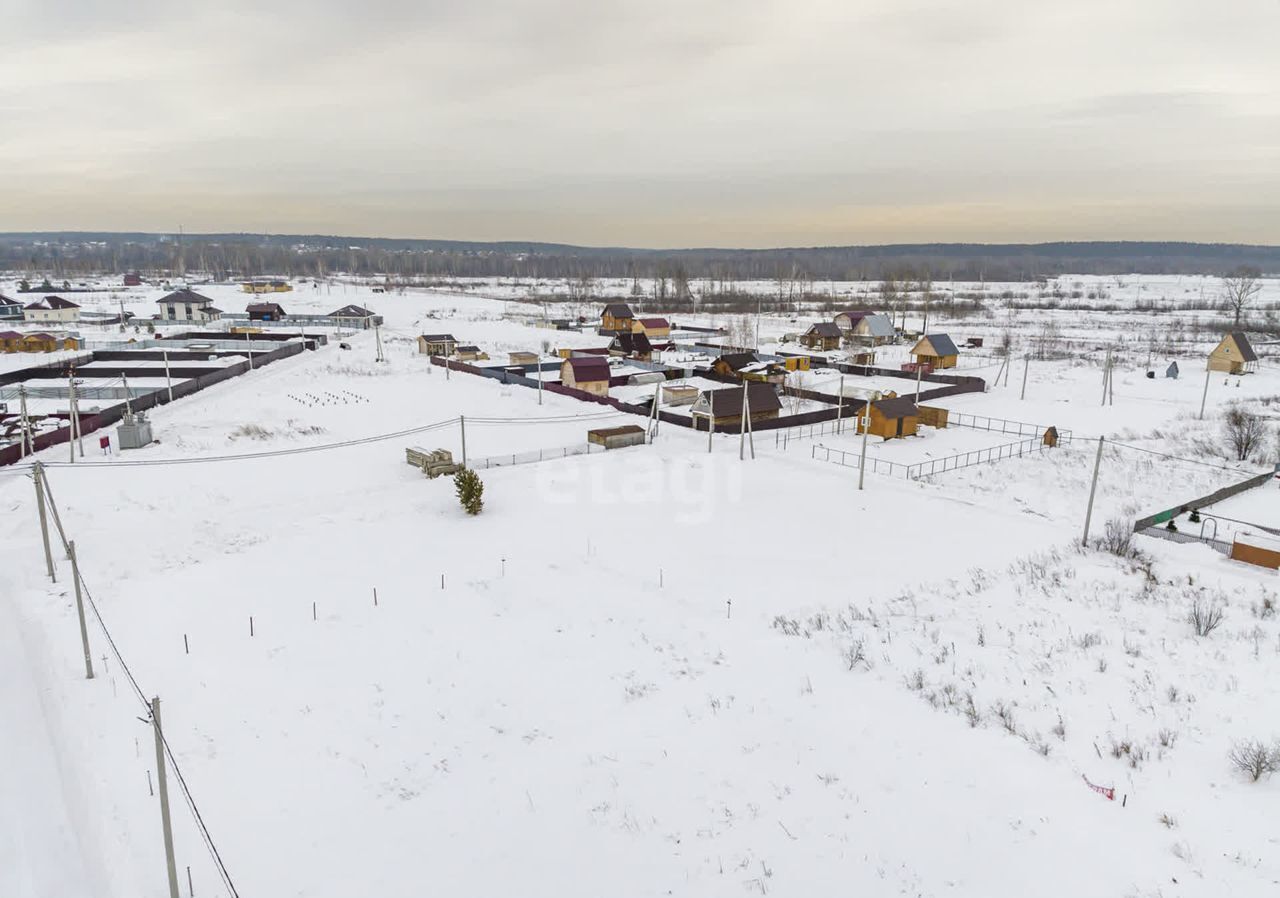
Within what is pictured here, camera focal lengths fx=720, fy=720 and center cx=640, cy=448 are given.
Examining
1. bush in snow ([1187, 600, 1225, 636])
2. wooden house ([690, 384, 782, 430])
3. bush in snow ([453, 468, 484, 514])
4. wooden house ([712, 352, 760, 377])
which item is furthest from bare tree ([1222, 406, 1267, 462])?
bush in snow ([453, 468, 484, 514])

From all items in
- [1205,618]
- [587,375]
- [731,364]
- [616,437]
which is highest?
[731,364]

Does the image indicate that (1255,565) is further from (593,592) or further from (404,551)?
(404,551)

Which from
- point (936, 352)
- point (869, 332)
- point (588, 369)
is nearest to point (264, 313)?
point (588, 369)

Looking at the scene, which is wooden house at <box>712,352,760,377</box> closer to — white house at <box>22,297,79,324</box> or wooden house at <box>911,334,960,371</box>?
wooden house at <box>911,334,960,371</box>

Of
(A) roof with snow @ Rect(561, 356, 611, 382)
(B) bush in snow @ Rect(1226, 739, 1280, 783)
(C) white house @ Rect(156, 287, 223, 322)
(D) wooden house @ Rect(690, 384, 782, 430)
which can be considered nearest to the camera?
(B) bush in snow @ Rect(1226, 739, 1280, 783)

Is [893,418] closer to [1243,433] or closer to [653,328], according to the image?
[1243,433]

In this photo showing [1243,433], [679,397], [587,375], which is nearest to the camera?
[1243,433]
